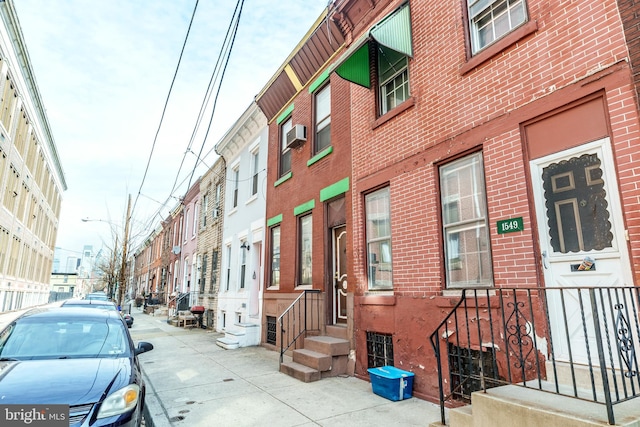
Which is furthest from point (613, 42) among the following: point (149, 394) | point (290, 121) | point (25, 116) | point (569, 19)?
point (25, 116)

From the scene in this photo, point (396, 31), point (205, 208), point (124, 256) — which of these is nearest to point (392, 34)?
point (396, 31)

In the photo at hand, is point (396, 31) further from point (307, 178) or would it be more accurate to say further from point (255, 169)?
point (255, 169)

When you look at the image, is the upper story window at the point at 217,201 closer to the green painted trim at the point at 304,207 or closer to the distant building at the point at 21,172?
the green painted trim at the point at 304,207

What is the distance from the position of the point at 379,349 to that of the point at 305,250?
3.75 meters

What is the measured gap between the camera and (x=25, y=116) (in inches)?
808

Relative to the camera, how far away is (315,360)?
6.77 meters

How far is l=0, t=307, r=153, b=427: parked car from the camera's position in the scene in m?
3.27

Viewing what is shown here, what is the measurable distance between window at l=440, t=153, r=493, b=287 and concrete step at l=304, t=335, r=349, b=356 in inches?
101

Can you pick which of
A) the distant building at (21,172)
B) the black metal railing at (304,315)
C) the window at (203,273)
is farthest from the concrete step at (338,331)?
the distant building at (21,172)

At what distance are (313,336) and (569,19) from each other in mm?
6878

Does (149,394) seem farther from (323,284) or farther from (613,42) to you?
(613,42)

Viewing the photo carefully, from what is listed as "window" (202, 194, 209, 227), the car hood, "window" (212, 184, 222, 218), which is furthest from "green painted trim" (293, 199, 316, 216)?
"window" (202, 194, 209, 227)

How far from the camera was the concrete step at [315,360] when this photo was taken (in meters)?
6.73

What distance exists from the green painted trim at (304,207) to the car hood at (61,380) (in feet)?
19.0
